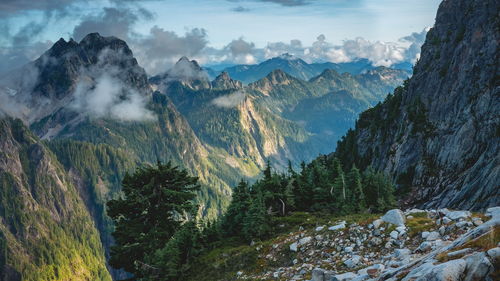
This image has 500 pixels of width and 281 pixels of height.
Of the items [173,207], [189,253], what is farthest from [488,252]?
[173,207]

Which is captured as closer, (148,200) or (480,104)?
(148,200)

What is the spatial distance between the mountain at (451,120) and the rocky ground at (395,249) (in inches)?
1383

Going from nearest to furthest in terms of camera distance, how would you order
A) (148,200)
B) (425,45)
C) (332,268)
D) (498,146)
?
(332,268) < (148,200) < (498,146) < (425,45)

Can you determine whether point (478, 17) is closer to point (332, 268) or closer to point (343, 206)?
point (343, 206)

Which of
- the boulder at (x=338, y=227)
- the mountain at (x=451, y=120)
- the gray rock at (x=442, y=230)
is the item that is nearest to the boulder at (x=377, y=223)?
the boulder at (x=338, y=227)

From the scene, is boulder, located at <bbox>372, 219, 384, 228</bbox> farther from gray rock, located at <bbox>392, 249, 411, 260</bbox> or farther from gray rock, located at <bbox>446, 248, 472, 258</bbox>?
gray rock, located at <bbox>446, 248, 472, 258</bbox>

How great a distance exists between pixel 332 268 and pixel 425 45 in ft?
382

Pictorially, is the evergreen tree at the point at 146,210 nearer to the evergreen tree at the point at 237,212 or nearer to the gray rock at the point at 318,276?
the evergreen tree at the point at 237,212

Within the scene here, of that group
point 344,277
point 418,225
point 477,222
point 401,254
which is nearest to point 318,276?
point 344,277

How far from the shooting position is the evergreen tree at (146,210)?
3969cm

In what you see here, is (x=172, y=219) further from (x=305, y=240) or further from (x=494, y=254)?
(x=494, y=254)

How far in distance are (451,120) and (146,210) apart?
2952 inches

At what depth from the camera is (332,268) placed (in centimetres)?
2161

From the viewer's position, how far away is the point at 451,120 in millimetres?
87500
